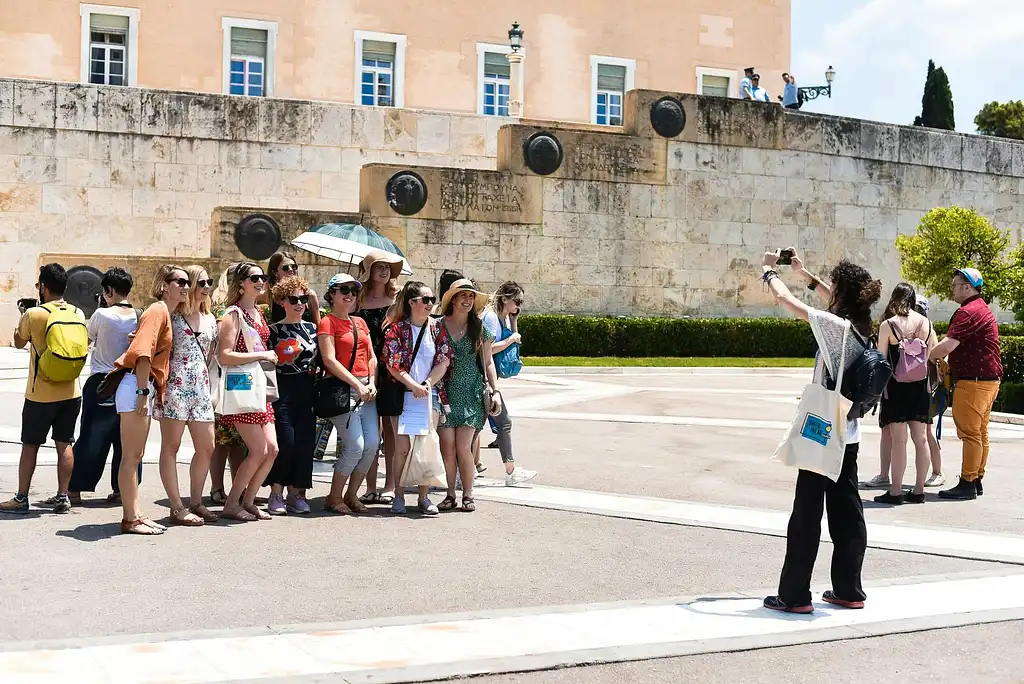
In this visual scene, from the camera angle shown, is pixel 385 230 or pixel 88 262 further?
pixel 385 230

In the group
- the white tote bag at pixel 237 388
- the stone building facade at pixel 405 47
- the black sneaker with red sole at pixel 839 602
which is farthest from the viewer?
the stone building facade at pixel 405 47

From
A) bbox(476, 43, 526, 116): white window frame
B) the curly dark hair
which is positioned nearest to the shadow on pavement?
the curly dark hair

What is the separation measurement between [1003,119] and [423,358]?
66.6 metres

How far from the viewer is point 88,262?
2423 cm

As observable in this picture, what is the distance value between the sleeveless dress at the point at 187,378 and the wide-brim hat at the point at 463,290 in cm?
188

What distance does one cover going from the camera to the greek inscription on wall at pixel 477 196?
26812 millimetres

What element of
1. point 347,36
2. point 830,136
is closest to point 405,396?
point 830,136

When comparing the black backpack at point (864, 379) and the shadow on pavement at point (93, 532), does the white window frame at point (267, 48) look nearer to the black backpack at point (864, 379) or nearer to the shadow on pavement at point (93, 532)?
the shadow on pavement at point (93, 532)

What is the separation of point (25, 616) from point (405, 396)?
3.78 metres

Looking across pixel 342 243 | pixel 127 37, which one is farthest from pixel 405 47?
pixel 342 243

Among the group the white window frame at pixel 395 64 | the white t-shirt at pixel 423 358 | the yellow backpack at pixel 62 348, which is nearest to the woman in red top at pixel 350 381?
the white t-shirt at pixel 423 358

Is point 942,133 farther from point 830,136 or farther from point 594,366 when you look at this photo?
point 594,366

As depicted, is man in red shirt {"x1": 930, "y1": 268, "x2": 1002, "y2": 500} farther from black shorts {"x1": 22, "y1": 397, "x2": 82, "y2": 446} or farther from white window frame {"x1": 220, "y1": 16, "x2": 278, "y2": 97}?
white window frame {"x1": 220, "y1": 16, "x2": 278, "y2": 97}

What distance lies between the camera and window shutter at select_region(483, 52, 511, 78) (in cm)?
3534
